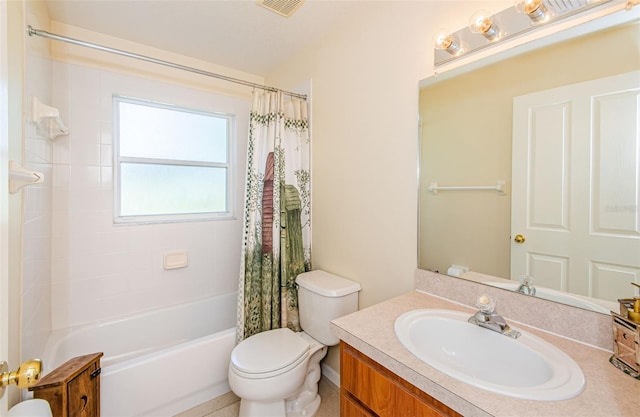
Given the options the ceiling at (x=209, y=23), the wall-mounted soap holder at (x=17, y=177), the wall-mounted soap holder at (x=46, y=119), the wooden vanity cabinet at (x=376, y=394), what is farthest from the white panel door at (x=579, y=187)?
the wall-mounted soap holder at (x=46, y=119)

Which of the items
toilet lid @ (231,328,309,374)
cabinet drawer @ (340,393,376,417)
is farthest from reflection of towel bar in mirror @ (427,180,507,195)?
toilet lid @ (231,328,309,374)

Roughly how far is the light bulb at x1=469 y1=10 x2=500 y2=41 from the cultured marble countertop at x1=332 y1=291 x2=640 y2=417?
1.14 meters

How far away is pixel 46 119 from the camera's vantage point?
1.45 metres

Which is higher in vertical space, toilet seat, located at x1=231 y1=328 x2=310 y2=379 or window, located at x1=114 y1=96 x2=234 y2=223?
window, located at x1=114 y1=96 x2=234 y2=223

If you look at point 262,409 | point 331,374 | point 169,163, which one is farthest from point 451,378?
point 169,163

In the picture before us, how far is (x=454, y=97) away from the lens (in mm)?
1245

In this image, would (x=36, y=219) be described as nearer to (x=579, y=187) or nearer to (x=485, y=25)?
(x=485, y=25)

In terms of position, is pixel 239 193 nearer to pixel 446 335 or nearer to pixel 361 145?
pixel 361 145

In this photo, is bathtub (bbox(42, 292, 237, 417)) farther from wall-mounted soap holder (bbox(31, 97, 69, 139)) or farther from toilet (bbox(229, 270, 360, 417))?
wall-mounted soap holder (bbox(31, 97, 69, 139))

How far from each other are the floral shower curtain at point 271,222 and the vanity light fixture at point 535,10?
141 centimetres

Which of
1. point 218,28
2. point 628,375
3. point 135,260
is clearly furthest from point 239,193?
point 628,375

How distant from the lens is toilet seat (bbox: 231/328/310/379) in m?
1.39

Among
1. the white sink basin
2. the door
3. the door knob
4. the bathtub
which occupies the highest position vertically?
the door

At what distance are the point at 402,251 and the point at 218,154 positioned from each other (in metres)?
1.91
